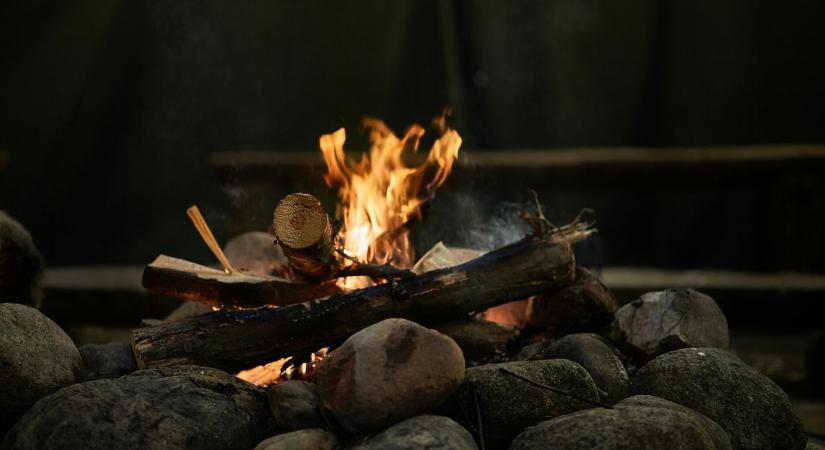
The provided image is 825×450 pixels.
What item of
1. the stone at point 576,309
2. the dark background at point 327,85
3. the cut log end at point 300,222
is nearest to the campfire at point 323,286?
the cut log end at point 300,222

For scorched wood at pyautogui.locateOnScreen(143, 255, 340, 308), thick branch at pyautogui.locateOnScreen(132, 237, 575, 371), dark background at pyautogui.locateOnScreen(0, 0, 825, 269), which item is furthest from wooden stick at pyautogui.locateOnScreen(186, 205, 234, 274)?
dark background at pyautogui.locateOnScreen(0, 0, 825, 269)

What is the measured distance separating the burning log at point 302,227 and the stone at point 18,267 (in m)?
1.24

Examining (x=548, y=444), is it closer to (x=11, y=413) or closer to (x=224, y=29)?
(x=11, y=413)

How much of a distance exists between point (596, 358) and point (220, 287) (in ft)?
4.62

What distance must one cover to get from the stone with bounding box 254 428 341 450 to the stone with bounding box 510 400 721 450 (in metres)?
0.54

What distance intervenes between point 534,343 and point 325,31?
3952 millimetres

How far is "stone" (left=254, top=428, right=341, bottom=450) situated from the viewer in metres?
2.26

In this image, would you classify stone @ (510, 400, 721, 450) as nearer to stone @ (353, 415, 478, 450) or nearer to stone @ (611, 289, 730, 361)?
stone @ (353, 415, 478, 450)

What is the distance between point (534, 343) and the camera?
3098mm

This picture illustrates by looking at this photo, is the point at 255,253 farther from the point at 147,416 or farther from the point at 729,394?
the point at 729,394

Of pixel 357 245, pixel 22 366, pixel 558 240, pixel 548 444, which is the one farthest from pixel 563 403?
pixel 22 366

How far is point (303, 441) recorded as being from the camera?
2.29 meters

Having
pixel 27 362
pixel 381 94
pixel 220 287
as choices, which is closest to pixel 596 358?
pixel 220 287

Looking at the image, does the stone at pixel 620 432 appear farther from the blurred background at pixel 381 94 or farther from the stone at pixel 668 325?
the blurred background at pixel 381 94
